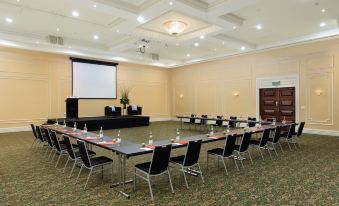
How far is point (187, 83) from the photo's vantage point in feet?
49.4

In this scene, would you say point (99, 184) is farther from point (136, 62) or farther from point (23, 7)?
point (136, 62)

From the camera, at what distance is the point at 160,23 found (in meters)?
7.92

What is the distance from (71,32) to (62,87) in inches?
129

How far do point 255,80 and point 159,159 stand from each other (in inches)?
368

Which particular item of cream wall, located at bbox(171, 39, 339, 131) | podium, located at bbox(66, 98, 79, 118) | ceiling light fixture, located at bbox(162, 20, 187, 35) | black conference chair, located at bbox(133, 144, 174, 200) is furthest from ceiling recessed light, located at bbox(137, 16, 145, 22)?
cream wall, located at bbox(171, 39, 339, 131)

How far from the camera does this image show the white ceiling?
6.32m

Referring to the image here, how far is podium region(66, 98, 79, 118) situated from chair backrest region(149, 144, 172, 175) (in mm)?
8772

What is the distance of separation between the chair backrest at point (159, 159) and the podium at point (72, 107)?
877cm

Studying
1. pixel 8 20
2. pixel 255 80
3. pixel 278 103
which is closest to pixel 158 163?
pixel 8 20

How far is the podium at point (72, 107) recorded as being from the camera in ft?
35.9

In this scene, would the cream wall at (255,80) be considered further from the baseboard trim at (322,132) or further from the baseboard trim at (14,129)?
the baseboard trim at (14,129)

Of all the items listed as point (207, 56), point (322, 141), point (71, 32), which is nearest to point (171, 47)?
point (207, 56)

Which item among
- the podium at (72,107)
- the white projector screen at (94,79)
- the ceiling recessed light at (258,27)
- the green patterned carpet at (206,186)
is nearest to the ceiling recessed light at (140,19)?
the green patterned carpet at (206,186)

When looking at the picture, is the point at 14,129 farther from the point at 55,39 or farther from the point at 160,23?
the point at 160,23
